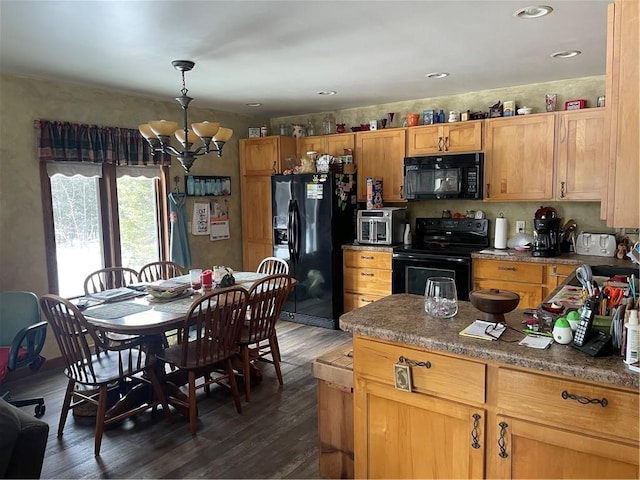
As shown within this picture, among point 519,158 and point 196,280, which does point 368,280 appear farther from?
point 196,280

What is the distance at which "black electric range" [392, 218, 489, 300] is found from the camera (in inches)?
169

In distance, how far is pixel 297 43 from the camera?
298cm

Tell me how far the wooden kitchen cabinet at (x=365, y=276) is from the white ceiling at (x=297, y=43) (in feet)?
5.51

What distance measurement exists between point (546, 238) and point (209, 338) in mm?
2910

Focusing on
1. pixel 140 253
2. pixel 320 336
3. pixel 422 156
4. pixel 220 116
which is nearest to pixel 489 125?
pixel 422 156

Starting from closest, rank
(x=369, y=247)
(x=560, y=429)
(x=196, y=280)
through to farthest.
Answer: (x=560, y=429)
(x=196, y=280)
(x=369, y=247)

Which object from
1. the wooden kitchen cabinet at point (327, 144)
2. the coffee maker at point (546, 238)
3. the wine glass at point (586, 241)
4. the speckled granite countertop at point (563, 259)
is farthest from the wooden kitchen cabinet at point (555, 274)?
the wooden kitchen cabinet at point (327, 144)

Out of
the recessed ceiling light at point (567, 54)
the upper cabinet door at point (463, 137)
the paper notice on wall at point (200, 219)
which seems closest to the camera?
the recessed ceiling light at point (567, 54)

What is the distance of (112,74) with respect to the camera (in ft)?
12.1

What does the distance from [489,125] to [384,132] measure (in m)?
1.08

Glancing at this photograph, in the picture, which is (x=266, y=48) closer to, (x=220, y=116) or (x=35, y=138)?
(x=35, y=138)

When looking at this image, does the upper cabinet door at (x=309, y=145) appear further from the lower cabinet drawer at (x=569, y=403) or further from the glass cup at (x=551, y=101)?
the lower cabinet drawer at (x=569, y=403)

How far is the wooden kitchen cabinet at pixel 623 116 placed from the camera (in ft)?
4.43

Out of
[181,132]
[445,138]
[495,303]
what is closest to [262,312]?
[181,132]
